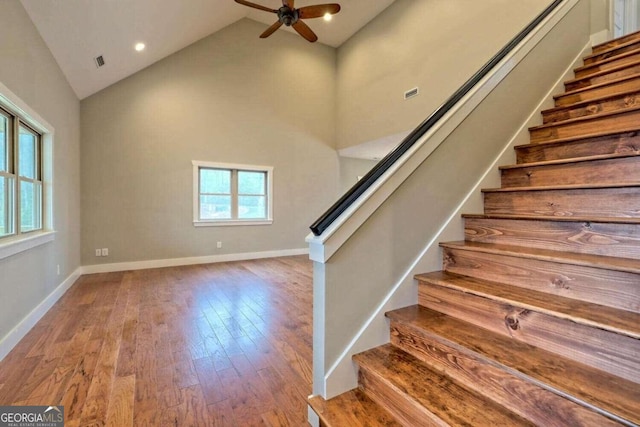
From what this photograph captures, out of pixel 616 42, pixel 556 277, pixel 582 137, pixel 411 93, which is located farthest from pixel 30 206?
pixel 616 42

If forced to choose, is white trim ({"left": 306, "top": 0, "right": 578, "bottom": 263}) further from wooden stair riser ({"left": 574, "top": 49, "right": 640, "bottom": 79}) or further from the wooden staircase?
wooden stair riser ({"left": 574, "top": 49, "right": 640, "bottom": 79})

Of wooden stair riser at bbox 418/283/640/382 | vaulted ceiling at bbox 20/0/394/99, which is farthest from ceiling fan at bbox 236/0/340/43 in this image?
wooden stair riser at bbox 418/283/640/382

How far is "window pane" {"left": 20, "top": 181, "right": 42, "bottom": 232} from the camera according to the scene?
264 cm

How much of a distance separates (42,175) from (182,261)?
2.39 meters

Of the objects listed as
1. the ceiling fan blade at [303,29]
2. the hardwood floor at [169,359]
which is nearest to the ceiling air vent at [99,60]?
the ceiling fan blade at [303,29]

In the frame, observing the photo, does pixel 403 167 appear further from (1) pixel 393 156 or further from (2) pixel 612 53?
(2) pixel 612 53

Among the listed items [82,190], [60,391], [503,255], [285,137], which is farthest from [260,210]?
[503,255]

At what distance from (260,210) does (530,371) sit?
209 inches

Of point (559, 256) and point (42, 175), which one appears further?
point (42, 175)

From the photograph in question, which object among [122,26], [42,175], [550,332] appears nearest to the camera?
[550,332]

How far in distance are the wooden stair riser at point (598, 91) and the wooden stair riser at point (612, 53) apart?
70 centimetres

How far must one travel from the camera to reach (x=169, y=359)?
77.1 inches

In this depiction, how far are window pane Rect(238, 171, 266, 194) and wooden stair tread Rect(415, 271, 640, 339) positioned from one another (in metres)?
4.71

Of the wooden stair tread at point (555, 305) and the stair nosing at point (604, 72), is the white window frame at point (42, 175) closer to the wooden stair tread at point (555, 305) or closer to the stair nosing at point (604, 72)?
the wooden stair tread at point (555, 305)
